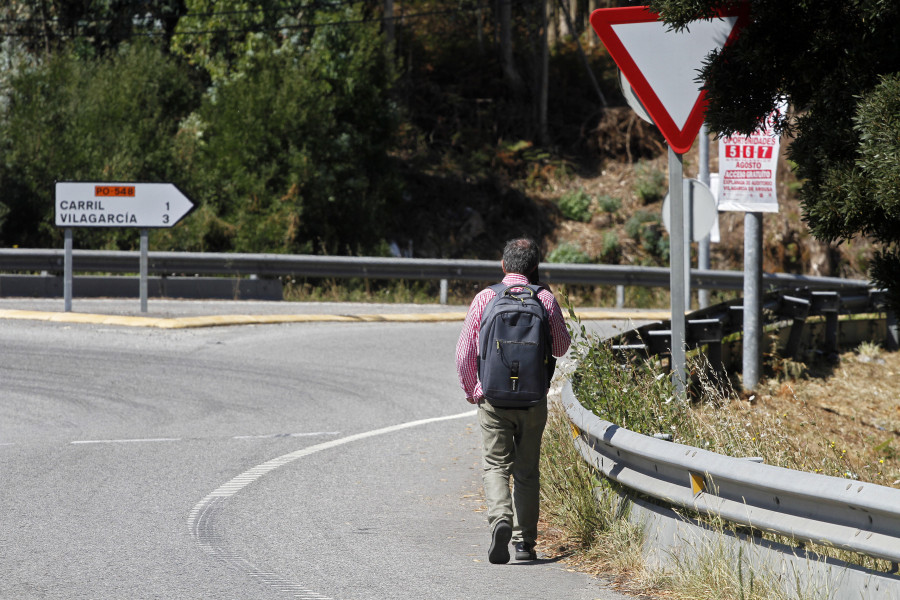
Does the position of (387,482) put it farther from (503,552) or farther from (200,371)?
(200,371)

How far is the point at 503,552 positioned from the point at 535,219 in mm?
27047

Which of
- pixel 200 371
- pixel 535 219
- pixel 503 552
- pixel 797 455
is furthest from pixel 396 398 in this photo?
pixel 535 219

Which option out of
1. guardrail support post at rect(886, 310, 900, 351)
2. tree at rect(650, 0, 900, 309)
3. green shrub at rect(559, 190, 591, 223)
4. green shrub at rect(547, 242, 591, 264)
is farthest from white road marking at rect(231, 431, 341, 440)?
green shrub at rect(559, 190, 591, 223)

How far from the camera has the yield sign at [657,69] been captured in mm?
6039

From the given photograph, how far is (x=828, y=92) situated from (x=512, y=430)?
2.74 meters

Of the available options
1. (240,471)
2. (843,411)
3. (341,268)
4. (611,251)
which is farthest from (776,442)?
(611,251)

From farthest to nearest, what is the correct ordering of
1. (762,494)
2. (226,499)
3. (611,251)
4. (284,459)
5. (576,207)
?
(576,207) < (611,251) < (284,459) < (226,499) < (762,494)

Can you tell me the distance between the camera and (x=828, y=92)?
21.3ft

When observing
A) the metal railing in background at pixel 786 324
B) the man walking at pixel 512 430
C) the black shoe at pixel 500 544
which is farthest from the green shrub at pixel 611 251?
the black shoe at pixel 500 544

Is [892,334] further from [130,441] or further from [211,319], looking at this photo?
[130,441]

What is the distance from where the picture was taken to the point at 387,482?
789 cm

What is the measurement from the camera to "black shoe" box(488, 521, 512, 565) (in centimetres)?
578

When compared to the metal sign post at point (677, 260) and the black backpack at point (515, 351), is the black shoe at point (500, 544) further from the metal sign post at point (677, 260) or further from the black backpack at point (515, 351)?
the metal sign post at point (677, 260)

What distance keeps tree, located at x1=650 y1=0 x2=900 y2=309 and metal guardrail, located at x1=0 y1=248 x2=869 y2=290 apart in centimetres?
1243
